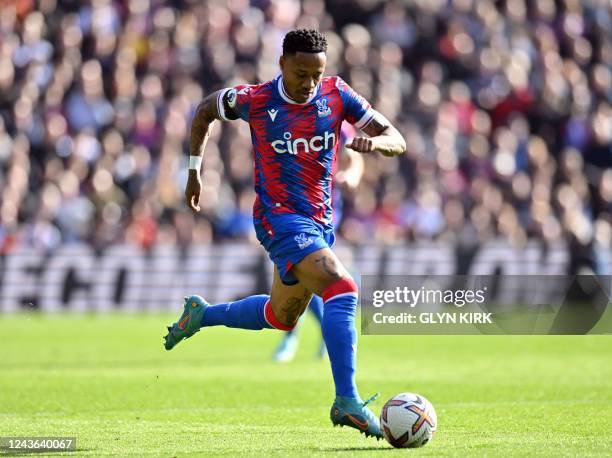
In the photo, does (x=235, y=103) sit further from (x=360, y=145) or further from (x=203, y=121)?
(x=360, y=145)

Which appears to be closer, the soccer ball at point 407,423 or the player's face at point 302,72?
the soccer ball at point 407,423

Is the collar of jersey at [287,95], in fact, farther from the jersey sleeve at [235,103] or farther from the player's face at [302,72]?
the jersey sleeve at [235,103]

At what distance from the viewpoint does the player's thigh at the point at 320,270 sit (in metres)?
7.68

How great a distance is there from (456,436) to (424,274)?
42.8ft

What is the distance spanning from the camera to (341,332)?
7535mm

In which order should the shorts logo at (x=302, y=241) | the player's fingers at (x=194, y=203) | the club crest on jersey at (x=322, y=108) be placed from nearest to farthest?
the shorts logo at (x=302, y=241)
the club crest on jersey at (x=322, y=108)
the player's fingers at (x=194, y=203)

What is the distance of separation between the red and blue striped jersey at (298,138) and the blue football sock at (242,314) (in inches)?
35.4

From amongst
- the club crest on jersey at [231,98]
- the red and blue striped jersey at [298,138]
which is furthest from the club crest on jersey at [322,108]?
the club crest on jersey at [231,98]

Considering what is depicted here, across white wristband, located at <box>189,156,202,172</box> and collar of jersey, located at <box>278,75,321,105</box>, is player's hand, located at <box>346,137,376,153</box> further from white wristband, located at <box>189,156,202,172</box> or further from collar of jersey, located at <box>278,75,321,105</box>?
white wristband, located at <box>189,156,202,172</box>

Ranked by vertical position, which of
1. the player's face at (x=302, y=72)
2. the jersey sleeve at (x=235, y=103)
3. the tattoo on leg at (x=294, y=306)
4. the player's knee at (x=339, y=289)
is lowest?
the tattoo on leg at (x=294, y=306)

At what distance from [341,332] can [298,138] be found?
130cm

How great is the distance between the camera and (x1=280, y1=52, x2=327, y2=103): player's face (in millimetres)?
7715
